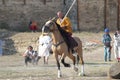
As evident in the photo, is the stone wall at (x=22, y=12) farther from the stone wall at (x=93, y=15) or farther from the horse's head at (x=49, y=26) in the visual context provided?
the horse's head at (x=49, y=26)

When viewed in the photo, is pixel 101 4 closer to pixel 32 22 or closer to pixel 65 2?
pixel 65 2

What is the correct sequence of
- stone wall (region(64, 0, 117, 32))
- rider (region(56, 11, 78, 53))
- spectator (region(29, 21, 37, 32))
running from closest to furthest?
rider (region(56, 11, 78, 53)) → spectator (region(29, 21, 37, 32)) → stone wall (region(64, 0, 117, 32))

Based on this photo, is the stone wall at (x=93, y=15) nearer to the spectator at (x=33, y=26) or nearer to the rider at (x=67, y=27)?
the spectator at (x=33, y=26)

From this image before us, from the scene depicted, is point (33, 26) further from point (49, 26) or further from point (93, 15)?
point (49, 26)

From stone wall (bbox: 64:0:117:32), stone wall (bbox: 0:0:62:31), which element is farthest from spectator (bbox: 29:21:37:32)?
stone wall (bbox: 64:0:117:32)

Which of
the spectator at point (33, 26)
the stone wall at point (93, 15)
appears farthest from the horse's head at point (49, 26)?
the stone wall at point (93, 15)

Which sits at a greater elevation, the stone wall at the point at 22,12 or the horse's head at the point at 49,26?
→ the stone wall at the point at 22,12

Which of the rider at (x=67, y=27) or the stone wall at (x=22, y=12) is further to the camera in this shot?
the stone wall at (x=22, y=12)

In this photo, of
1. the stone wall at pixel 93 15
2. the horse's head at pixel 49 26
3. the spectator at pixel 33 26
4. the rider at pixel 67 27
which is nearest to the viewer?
the horse's head at pixel 49 26

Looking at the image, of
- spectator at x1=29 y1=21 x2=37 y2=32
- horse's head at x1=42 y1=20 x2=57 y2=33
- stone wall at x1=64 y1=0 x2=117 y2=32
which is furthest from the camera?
stone wall at x1=64 y1=0 x2=117 y2=32

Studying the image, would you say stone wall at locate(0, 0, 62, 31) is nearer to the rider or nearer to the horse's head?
the rider

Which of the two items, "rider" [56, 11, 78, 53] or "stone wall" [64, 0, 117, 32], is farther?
"stone wall" [64, 0, 117, 32]

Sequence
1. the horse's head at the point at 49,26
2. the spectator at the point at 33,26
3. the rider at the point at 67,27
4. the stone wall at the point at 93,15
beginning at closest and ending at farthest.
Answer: the horse's head at the point at 49,26, the rider at the point at 67,27, the spectator at the point at 33,26, the stone wall at the point at 93,15

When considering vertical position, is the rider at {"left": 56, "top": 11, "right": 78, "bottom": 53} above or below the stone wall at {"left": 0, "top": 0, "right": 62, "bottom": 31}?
below
